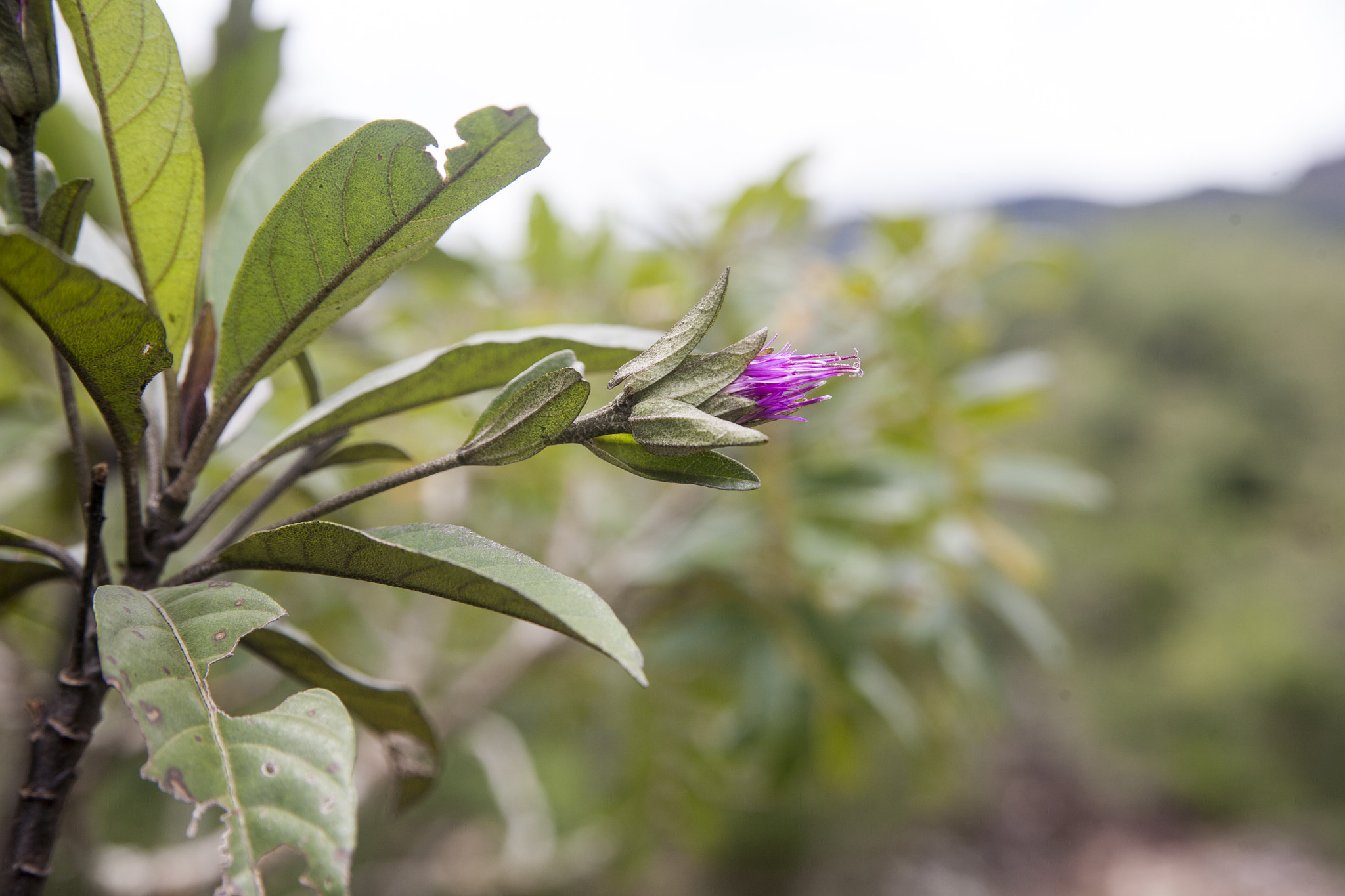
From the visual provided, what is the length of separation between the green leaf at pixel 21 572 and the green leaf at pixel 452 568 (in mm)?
180

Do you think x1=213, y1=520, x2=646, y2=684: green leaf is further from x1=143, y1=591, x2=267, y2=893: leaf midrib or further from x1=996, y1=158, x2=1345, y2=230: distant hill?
x1=996, y1=158, x2=1345, y2=230: distant hill

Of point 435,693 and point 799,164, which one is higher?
point 799,164

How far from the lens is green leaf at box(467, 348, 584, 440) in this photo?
0.36m

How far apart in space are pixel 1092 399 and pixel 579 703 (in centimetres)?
609

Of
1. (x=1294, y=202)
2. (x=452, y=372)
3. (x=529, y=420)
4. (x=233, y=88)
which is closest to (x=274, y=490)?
(x=452, y=372)

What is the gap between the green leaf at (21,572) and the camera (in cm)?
46

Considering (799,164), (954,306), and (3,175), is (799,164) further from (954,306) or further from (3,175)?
(3,175)

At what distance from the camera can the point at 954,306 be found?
1496 mm

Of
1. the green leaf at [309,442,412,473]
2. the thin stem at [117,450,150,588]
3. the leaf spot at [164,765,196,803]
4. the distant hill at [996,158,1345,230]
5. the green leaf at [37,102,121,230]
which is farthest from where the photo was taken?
the distant hill at [996,158,1345,230]

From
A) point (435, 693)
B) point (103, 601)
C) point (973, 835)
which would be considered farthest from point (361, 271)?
point (973, 835)

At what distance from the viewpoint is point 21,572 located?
470 mm

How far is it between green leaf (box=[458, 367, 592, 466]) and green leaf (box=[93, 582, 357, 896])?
12 cm

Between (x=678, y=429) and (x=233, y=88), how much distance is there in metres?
0.94

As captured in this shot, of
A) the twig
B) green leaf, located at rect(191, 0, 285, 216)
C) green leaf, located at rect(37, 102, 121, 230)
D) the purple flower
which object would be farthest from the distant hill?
the twig
